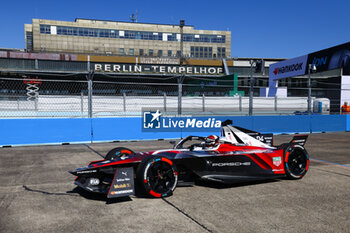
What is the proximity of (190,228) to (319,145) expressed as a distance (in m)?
8.74

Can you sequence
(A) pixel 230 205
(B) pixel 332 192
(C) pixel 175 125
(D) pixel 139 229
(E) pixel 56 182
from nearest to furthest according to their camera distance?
(D) pixel 139 229
(A) pixel 230 205
(B) pixel 332 192
(E) pixel 56 182
(C) pixel 175 125

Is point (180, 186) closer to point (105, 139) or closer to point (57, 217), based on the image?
point (57, 217)

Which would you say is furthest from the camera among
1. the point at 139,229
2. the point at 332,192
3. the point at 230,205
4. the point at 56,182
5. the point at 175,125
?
the point at 175,125

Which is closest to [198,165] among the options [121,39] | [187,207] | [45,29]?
[187,207]

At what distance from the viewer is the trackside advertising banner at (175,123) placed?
12.7 metres

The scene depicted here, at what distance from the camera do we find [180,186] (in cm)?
523

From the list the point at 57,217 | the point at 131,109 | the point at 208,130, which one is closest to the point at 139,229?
the point at 57,217

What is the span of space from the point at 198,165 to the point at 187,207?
1.00 metres

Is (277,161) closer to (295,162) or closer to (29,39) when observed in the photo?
(295,162)

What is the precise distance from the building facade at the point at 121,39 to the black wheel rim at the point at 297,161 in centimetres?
5423

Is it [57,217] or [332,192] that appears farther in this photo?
[332,192]

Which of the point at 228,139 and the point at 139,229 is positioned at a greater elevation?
the point at 228,139

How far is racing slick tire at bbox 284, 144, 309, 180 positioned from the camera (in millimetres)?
5910

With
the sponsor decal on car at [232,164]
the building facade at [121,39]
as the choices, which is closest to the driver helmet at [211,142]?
the sponsor decal on car at [232,164]
